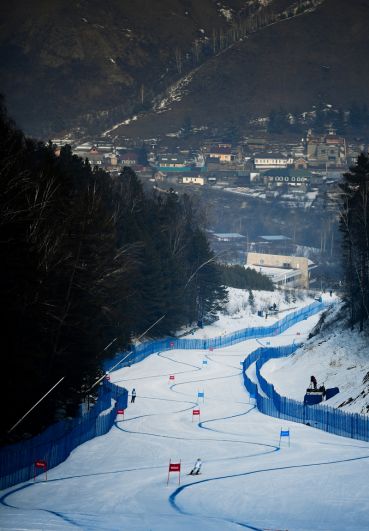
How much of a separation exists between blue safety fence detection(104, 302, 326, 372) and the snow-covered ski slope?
22137 mm

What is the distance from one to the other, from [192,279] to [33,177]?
215 ft

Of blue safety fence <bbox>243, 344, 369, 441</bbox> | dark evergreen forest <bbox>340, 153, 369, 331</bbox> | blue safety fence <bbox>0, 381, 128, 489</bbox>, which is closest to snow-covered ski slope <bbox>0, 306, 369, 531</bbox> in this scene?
blue safety fence <bbox>0, 381, 128, 489</bbox>

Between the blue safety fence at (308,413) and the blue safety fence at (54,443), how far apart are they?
311 inches

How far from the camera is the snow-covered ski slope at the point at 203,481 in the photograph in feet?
107

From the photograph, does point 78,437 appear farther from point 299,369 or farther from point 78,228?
point 299,369

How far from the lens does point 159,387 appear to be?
71625 mm

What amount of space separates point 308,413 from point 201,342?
46312 mm

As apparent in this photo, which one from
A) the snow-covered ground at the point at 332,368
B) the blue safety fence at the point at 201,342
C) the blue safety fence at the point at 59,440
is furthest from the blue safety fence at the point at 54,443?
the blue safety fence at the point at 201,342

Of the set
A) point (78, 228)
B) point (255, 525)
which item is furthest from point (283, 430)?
point (255, 525)

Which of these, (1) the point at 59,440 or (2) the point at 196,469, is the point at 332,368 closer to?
(1) the point at 59,440

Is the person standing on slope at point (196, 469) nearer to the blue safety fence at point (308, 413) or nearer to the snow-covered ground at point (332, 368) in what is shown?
the blue safety fence at point (308, 413)

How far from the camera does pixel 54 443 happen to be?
4359cm

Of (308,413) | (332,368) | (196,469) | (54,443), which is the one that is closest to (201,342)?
(332,368)

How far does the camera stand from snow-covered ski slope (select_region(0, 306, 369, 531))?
32562 mm
